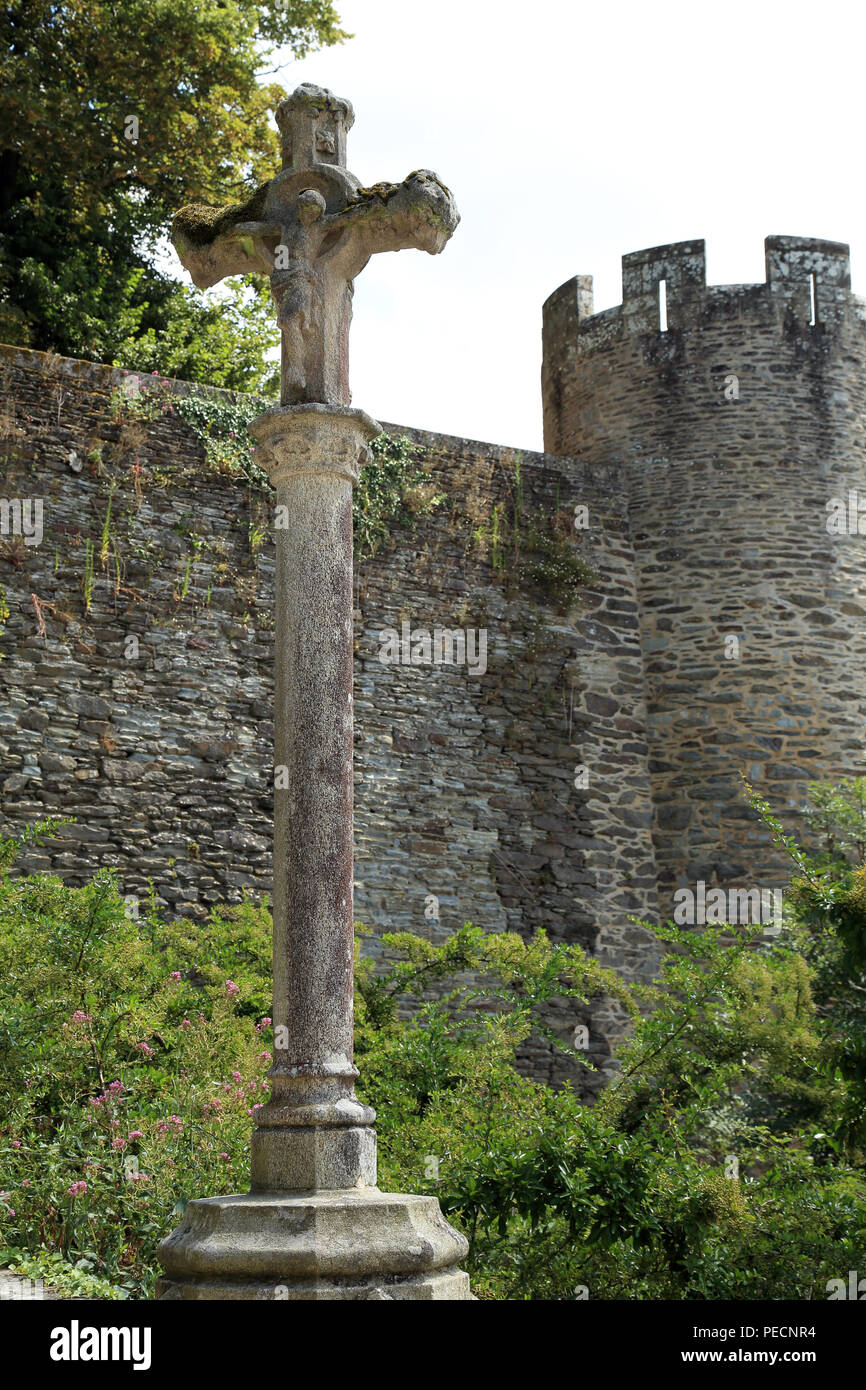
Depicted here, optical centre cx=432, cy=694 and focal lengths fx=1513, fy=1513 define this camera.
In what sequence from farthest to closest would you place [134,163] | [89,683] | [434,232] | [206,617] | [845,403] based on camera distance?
[134,163], [845,403], [206,617], [89,683], [434,232]

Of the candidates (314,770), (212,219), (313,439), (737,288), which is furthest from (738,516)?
(314,770)

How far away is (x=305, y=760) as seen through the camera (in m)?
4.40

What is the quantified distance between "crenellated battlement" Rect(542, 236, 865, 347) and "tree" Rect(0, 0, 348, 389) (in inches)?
162

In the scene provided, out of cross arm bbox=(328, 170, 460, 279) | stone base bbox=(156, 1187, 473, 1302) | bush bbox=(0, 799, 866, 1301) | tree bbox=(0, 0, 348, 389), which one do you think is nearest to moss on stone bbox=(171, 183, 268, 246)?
cross arm bbox=(328, 170, 460, 279)

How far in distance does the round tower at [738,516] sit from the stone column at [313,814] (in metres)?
7.91

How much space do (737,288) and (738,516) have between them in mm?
1953

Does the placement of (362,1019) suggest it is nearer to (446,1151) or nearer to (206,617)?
(446,1151)

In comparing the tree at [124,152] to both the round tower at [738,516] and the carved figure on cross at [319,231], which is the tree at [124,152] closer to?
the round tower at [738,516]

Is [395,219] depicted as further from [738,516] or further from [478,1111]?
[738,516]

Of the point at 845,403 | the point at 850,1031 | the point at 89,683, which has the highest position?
the point at 845,403

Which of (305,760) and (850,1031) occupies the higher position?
(305,760)

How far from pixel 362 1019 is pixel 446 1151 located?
71.8 inches

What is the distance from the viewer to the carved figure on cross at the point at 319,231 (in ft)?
15.5
